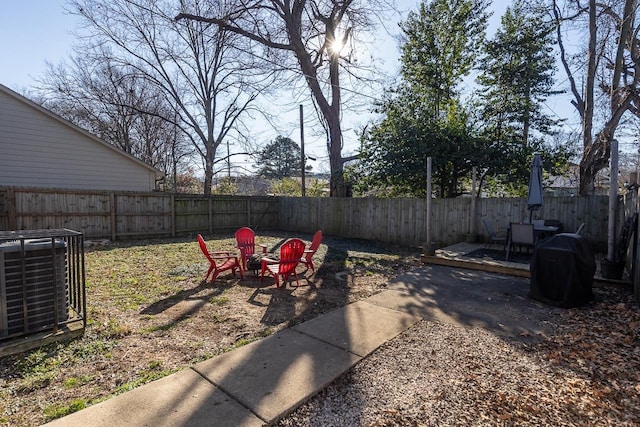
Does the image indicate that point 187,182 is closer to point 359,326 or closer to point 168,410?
point 359,326

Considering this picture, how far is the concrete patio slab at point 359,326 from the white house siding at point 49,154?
12.0 m

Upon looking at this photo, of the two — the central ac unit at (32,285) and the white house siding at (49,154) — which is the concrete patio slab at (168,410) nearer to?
the central ac unit at (32,285)

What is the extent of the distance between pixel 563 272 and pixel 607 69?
9335mm

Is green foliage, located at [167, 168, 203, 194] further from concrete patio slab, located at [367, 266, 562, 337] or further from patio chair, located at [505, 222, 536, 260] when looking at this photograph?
patio chair, located at [505, 222, 536, 260]

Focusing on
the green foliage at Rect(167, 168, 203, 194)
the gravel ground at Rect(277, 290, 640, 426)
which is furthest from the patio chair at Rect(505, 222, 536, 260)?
the green foliage at Rect(167, 168, 203, 194)

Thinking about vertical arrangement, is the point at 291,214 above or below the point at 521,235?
above

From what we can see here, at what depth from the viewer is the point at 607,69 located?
955 centimetres

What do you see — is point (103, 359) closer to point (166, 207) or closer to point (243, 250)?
point (243, 250)

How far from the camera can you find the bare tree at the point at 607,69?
795cm

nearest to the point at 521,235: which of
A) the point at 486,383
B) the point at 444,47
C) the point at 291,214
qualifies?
the point at 486,383

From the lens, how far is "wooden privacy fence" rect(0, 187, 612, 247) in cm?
848

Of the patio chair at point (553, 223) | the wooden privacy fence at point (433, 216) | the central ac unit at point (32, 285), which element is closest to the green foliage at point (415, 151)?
the wooden privacy fence at point (433, 216)

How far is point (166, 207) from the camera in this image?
11.7 meters

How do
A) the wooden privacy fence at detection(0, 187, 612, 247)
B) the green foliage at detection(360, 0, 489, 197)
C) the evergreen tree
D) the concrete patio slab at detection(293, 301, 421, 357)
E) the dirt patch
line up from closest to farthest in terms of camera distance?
the dirt patch < the concrete patio slab at detection(293, 301, 421, 357) < the wooden privacy fence at detection(0, 187, 612, 247) < the green foliage at detection(360, 0, 489, 197) < the evergreen tree
